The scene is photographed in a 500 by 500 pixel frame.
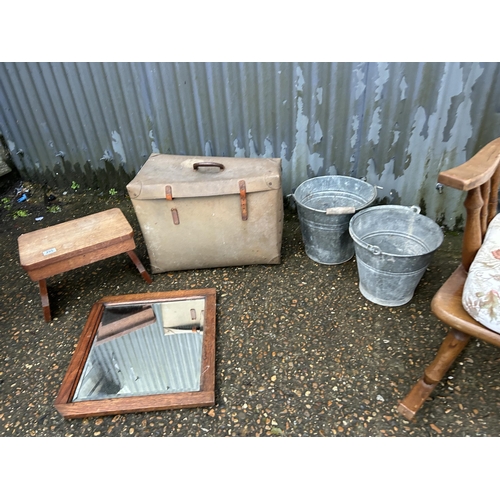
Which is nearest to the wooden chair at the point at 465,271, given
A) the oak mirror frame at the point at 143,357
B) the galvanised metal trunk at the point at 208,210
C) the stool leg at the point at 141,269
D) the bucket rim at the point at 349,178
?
the bucket rim at the point at 349,178

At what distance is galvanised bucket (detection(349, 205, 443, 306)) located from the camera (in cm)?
216

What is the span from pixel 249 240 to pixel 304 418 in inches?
47.1

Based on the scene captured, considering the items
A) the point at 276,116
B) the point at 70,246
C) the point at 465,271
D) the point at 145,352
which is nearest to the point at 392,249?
the point at 465,271

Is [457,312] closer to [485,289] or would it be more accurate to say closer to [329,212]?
[485,289]

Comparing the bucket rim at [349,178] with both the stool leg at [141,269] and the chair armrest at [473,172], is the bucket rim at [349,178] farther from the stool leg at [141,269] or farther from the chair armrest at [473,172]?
the stool leg at [141,269]

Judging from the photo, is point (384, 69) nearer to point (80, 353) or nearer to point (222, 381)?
point (222, 381)

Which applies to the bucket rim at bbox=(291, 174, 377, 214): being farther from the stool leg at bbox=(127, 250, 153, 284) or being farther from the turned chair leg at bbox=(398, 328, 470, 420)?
the stool leg at bbox=(127, 250, 153, 284)

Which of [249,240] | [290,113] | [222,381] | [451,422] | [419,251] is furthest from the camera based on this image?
[290,113]

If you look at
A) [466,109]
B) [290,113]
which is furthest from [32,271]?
[466,109]

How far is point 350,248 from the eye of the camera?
9.05 feet

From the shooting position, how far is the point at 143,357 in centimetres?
224

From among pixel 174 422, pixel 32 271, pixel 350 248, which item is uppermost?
pixel 32 271

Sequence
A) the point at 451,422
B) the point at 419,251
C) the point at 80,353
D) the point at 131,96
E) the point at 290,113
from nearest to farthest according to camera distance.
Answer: the point at 451,422 → the point at 80,353 → the point at 419,251 → the point at 290,113 → the point at 131,96

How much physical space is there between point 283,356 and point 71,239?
1506mm
